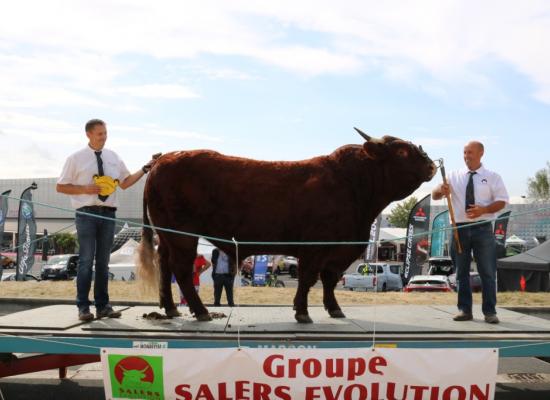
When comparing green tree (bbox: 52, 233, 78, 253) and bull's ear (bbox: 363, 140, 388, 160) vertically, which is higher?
bull's ear (bbox: 363, 140, 388, 160)

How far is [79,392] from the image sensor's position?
18.3ft

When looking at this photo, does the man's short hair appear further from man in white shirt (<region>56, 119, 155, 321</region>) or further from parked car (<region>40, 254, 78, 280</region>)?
parked car (<region>40, 254, 78, 280</region>)

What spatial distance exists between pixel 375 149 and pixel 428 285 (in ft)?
40.6

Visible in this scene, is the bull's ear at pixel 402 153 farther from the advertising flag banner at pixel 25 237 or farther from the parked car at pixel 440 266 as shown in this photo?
the parked car at pixel 440 266

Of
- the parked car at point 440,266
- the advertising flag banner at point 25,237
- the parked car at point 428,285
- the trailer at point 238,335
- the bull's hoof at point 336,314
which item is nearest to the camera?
the trailer at point 238,335

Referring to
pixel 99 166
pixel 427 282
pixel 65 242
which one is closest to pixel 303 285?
pixel 99 166

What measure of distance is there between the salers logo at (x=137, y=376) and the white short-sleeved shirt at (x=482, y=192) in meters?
3.01

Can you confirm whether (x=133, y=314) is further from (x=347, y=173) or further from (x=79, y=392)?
(x=347, y=173)

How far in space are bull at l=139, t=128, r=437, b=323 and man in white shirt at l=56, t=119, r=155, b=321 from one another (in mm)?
343

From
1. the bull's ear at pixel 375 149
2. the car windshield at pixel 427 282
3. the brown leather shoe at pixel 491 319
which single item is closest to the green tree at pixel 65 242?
the car windshield at pixel 427 282

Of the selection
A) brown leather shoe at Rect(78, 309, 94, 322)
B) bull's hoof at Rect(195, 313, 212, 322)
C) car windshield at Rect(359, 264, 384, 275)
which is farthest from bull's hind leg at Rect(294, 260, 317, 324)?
car windshield at Rect(359, 264, 384, 275)

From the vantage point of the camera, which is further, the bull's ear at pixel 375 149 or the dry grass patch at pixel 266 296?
the dry grass patch at pixel 266 296

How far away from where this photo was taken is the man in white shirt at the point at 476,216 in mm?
5121

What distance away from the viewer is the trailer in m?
4.13
